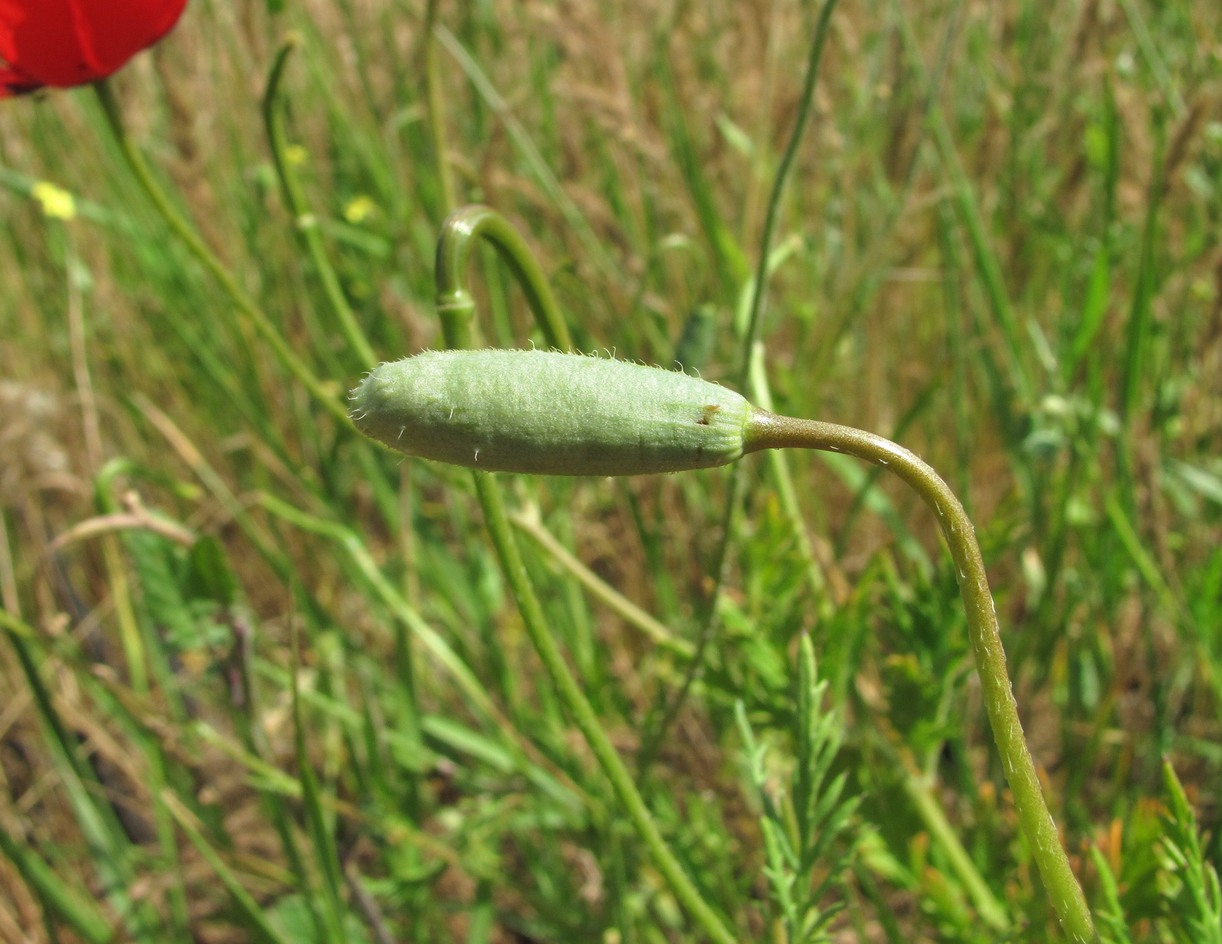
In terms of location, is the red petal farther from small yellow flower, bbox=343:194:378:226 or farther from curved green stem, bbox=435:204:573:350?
small yellow flower, bbox=343:194:378:226

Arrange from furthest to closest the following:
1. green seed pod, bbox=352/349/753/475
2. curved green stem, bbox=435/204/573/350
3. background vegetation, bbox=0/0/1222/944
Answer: background vegetation, bbox=0/0/1222/944
curved green stem, bbox=435/204/573/350
green seed pod, bbox=352/349/753/475

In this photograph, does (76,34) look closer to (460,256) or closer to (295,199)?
(295,199)

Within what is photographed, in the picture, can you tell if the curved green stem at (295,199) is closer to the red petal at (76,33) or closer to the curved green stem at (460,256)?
the red petal at (76,33)

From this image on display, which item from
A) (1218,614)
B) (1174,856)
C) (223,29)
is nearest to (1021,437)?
(1218,614)

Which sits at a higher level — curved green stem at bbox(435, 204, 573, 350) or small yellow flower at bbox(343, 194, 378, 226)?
curved green stem at bbox(435, 204, 573, 350)

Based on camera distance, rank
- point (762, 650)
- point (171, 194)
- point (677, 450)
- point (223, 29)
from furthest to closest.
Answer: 1. point (171, 194)
2. point (223, 29)
3. point (762, 650)
4. point (677, 450)

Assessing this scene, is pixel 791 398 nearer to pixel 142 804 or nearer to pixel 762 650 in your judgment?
pixel 762 650

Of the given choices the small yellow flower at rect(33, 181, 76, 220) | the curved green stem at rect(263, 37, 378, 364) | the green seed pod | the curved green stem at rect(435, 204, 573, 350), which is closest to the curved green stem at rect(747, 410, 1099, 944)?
the green seed pod

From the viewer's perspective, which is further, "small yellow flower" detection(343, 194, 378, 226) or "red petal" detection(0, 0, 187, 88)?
"small yellow flower" detection(343, 194, 378, 226)
